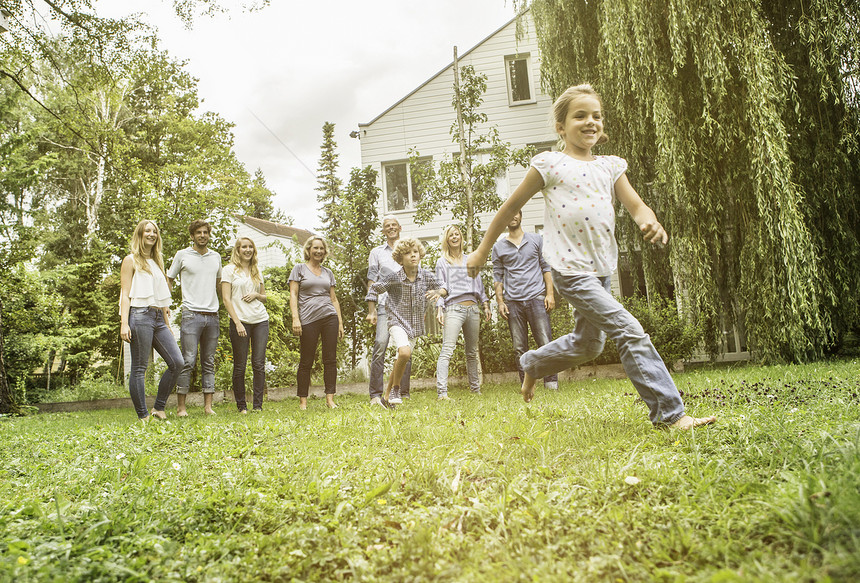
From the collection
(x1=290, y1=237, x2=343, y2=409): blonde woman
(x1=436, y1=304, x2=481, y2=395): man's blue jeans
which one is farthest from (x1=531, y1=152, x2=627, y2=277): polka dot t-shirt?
(x1=436, y1=304, x2=481, y2=395): man's blue jeans

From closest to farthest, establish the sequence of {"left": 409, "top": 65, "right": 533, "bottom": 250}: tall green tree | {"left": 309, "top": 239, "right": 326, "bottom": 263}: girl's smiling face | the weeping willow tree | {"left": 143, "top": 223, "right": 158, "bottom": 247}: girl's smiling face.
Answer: {"left": 143, "top": 223, "right": 158, "bottom": 247}: girl's smiling face → {"left": 309, "top": 239, "right": 326, "bottom": 263}: girl's smiling face → the weeping willow tree → {"left": 409, "top": 65, "right": 533, "bottom": 250}: tall green tree

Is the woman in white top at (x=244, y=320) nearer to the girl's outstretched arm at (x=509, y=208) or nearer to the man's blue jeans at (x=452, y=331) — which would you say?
the man's blue jeans at (x=452, y=331)

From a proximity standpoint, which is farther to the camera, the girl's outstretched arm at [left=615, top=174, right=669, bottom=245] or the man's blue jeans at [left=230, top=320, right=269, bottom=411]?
the man's blue jeans at [left=230, top=320, right=269, bottom=411]

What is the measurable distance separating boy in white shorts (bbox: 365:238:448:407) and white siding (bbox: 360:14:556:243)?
11175mm

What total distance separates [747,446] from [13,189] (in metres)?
22.1

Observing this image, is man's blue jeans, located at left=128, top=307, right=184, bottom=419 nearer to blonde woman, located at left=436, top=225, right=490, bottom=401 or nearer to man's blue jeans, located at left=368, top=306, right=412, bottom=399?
man's blue jeans, located at left=368, top=306, right=412, bottom=399

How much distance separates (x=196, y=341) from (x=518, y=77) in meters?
14.2

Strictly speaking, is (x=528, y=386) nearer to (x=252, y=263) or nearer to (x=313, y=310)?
(x=313, y=310)

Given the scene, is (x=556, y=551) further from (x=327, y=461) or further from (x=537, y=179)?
(x=537, y=179)

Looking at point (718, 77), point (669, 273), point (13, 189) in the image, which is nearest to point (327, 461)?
point (718, 77)

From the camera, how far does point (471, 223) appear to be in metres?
10.7

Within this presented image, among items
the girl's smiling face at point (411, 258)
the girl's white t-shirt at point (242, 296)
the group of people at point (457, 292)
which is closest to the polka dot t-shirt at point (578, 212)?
the group of people at point (457, 292)

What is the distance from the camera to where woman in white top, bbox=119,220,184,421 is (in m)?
5.89

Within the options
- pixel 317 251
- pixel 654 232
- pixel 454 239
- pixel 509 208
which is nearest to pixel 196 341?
pixel 317 251
